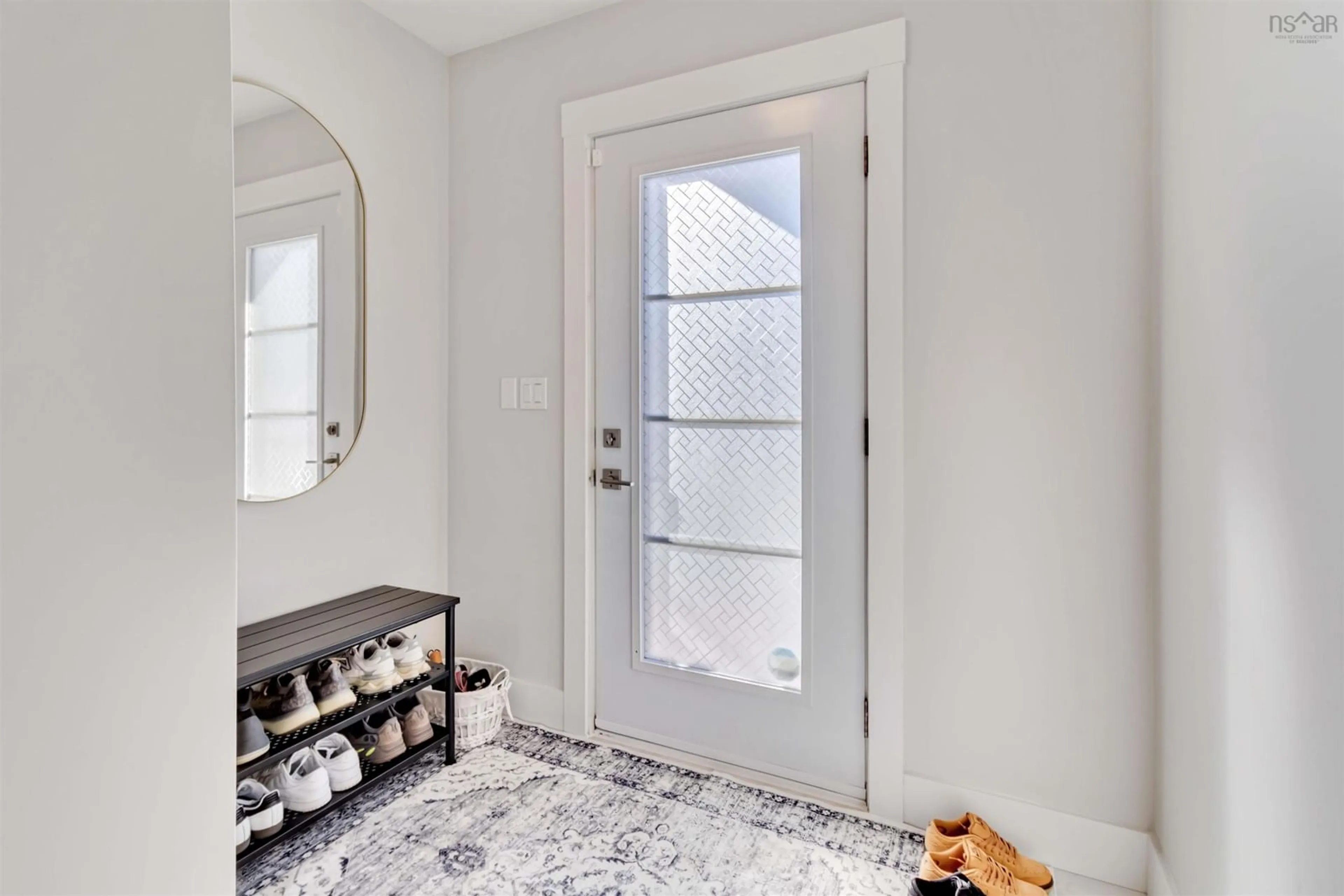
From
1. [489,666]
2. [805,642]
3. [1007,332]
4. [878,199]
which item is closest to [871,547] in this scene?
[805,642]

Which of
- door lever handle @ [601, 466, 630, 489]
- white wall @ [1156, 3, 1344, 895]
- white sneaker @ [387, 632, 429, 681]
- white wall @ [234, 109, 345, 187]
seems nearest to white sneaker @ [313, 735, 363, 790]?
white sneaker @ [387, 632, 429, 681]

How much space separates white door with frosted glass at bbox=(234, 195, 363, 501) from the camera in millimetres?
1879

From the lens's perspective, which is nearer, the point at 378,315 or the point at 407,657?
Result: the point at 407,657

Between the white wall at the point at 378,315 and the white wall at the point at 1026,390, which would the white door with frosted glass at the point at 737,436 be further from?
the white wall at the point at 378,315

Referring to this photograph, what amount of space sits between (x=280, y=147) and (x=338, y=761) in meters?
1.69

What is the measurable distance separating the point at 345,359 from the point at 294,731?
1066 millimetres

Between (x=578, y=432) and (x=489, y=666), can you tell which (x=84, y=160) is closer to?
(x=578, y=432)

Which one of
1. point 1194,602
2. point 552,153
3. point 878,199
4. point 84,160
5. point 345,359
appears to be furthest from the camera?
point 552,153

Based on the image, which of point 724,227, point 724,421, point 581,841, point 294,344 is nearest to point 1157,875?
point 581,841

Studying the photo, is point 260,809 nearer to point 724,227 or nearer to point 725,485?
point 725,485

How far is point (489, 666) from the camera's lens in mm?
2418

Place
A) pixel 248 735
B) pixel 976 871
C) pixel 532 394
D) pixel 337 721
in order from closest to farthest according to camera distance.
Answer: pixel 976 871, pixel 248 735, pixel 337 721, pixel 532 394

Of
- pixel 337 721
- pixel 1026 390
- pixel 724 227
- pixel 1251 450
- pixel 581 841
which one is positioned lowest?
pixel 581 841

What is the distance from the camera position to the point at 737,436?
197 cm
